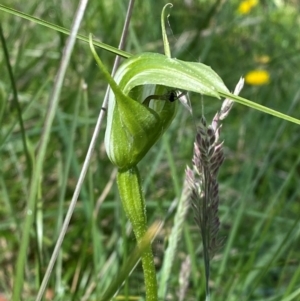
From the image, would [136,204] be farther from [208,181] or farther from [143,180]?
[143,180]

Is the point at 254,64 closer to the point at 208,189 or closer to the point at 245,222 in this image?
the point at 245,222

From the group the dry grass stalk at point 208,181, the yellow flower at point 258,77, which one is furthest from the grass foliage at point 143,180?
the dry grass stalk at point 208,181

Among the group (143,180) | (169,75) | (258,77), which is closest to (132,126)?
(169,75)

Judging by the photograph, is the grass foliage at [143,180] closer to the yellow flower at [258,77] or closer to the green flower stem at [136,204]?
the yellow flower at [258,77]

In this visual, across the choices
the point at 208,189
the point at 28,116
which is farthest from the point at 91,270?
the point at 208,189

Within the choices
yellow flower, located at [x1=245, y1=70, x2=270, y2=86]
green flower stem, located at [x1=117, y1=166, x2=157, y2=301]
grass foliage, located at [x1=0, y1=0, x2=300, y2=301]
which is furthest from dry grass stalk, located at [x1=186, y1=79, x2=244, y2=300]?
yellow flower, located at [x1=245, y1=70, x2=270, y2=86]

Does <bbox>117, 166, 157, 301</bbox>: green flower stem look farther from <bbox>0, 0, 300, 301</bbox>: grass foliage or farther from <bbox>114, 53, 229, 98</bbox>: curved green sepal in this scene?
<bbox>0, 0, 300, 301</bbox>: grass foliage
